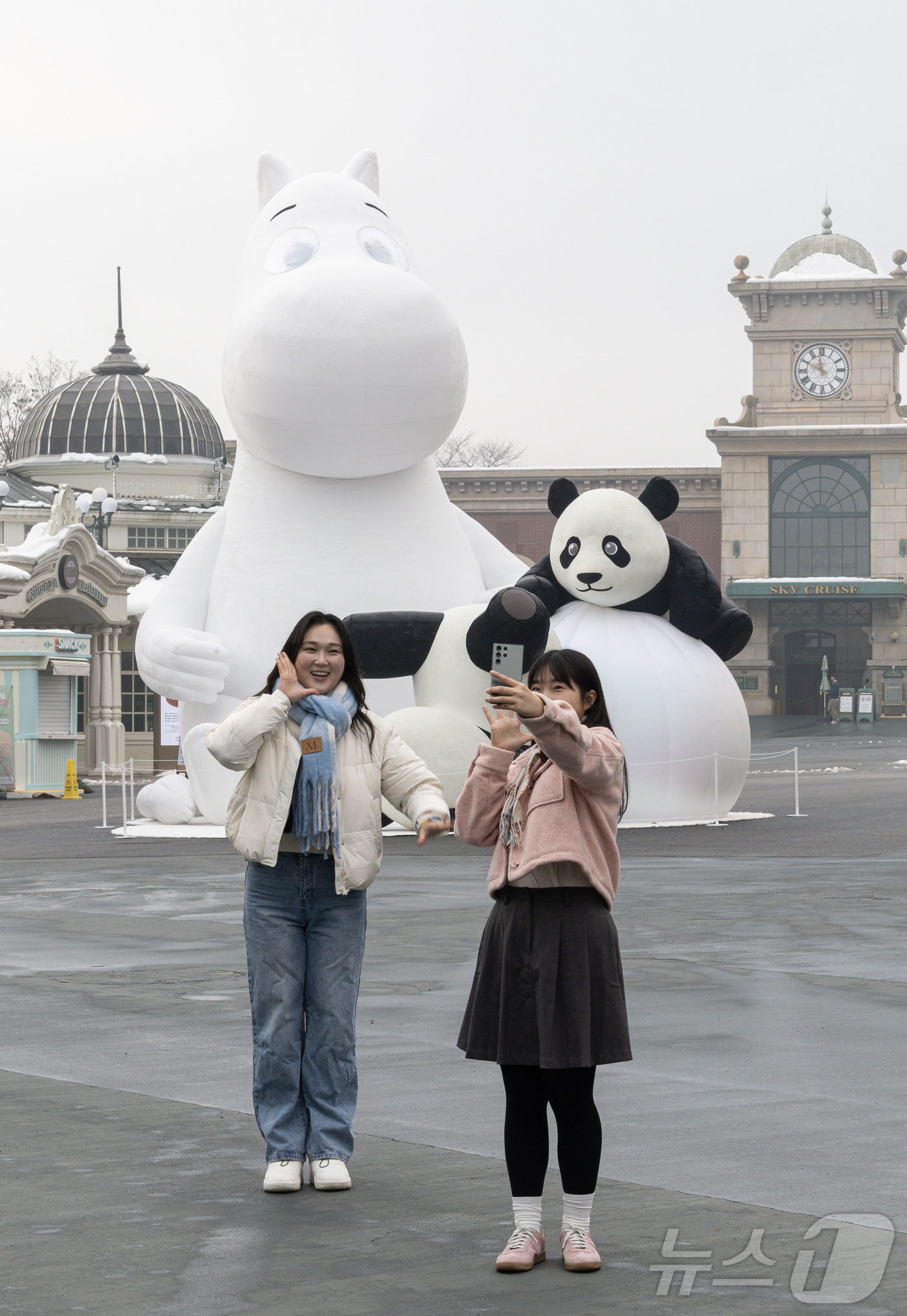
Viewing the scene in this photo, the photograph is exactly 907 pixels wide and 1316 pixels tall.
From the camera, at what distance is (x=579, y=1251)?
414 centimetres

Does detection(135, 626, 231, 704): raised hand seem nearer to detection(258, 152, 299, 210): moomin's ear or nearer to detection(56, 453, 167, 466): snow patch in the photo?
detection(258, 152, 299, 210): moomin's ear

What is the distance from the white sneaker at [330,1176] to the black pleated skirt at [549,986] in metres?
0.63

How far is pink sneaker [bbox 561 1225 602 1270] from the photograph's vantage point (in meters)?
4.12

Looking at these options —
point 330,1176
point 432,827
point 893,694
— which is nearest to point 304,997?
point 330,1176

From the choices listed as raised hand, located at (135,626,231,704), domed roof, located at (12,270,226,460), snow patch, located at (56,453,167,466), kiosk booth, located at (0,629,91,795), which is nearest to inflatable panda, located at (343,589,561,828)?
raised hand, located at (135,626,231,704)

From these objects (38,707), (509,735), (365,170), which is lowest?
(38,707)

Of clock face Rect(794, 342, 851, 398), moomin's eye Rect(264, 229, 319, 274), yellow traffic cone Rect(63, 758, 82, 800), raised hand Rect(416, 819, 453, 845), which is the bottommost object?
yellow traffic cone Rect(63, 758, 82, 800)

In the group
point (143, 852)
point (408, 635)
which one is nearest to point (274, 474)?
point (408, 635)

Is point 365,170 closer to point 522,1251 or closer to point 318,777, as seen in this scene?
point 318,777

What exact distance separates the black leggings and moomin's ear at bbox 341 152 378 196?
1302 centimetres

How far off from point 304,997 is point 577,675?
4.18 feet

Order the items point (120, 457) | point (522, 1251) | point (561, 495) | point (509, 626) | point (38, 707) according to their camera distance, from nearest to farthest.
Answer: point (522, 1251)
point (509, 626)
point (561, 495)
point (38, 707)
point (120, 457)

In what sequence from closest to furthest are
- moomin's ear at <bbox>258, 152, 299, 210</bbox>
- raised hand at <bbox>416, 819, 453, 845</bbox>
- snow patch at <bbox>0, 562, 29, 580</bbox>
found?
raised hand at <bbox>416, 819, 453, 845</bbox> → moomin's ear at <bbox>258, 152, 299, 210</bbox> → snow patch at <bbox>0, 562, 29, 580</bbox>

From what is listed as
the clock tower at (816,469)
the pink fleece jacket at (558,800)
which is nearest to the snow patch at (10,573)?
the pink fleece jacket at (558,800)
